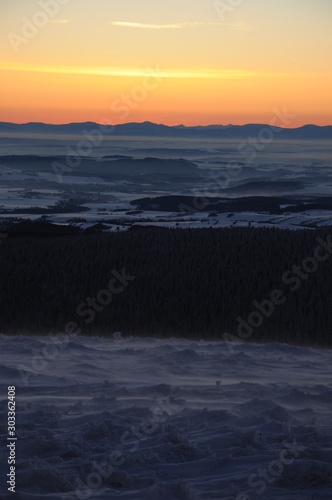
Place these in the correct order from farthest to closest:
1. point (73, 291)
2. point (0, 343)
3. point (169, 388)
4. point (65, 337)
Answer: point (73, 291) → point (65, 337) → point (0, 343) → point (169, 388)

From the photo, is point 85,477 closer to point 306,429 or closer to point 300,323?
point 306,429

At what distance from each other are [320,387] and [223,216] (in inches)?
681

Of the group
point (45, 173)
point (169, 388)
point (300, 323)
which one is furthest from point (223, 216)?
point (45, 173)

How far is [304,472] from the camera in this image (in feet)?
16.3
